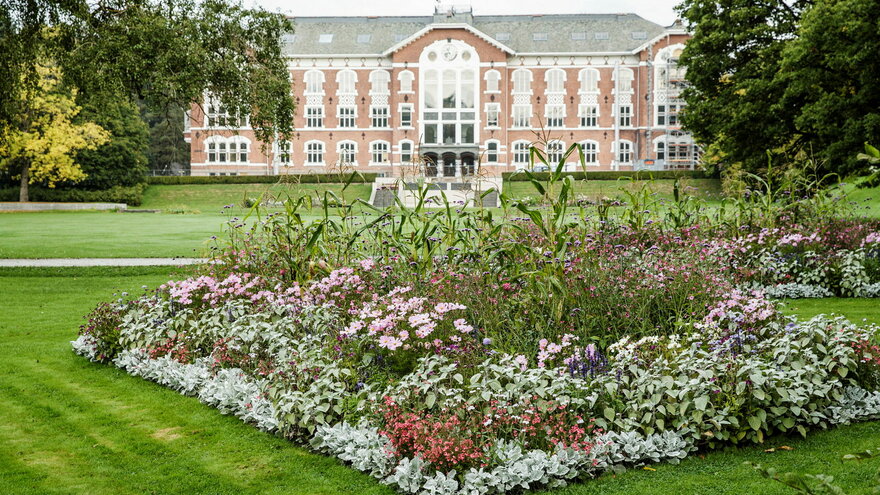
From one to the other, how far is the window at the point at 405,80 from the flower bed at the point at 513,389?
48.3m

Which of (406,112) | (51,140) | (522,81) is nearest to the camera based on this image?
(51,140)

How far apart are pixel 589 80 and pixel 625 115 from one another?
11.9 ft

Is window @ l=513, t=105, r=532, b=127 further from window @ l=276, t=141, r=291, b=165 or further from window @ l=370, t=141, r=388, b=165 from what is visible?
window @ l=276, t=141, r=291, b=165

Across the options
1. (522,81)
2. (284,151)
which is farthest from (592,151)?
(284,151)

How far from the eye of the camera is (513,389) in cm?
433

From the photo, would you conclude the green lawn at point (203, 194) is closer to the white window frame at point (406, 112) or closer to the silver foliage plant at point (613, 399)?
the white window frame at point (406, 112)

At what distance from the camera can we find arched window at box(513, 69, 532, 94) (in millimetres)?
53094

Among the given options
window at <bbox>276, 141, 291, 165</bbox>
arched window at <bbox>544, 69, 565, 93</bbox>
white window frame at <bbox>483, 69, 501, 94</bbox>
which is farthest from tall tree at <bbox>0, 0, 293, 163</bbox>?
arched window at <bbox>544, 69, 565, 93</bbox>

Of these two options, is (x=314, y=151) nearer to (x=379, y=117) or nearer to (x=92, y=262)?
(x=379, y=117)

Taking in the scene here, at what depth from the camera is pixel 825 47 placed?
19922 millimetres

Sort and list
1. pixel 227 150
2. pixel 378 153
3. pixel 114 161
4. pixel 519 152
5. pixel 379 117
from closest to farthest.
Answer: pixel 114 161 < pixel 519 152 < pixel 379 117 < pixel 378 153 < pixel 227 150

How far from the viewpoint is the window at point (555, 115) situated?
176 ft

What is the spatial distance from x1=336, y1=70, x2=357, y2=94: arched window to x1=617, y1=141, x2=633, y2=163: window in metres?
19.5

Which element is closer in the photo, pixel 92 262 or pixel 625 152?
pixel 92 262
